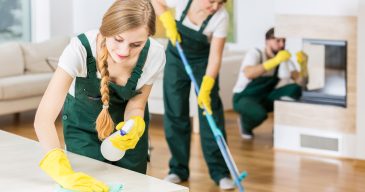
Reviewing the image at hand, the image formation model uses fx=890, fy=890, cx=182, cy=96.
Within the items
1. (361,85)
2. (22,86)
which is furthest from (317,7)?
(22,86)

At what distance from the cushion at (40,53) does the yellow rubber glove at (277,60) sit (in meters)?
2.22

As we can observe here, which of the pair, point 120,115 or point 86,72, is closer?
point 86,72

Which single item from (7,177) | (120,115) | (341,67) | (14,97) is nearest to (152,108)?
(14,97)

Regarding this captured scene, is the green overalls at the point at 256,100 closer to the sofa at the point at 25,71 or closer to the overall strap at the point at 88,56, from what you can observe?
the sofa at the point at 25,71

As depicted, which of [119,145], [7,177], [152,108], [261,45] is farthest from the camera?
[261,45]

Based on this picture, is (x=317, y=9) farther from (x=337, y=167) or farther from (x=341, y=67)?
(x=337, y=167)

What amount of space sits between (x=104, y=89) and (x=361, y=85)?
125 inches

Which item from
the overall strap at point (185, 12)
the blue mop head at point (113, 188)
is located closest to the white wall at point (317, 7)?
the overall strap at point (185, 12)

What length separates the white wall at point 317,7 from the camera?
6.02 meters

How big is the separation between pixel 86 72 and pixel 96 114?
24 centimetres

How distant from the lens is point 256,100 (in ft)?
22.5

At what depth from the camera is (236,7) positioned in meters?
8.07

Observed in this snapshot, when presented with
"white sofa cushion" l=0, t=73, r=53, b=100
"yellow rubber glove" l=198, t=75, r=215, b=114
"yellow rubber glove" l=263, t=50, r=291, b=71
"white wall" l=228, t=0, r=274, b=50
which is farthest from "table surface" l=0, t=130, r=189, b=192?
"white wall" l=228, t=0, r=274, b=50

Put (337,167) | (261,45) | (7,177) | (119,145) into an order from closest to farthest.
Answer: (7,177) < (119,145) < (337,167) < (261,45)
